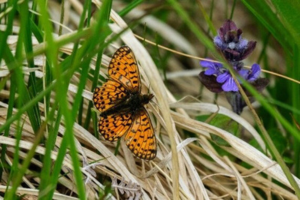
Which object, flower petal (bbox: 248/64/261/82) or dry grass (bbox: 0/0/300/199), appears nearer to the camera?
dry grass (bbox: 0/0/300/199)

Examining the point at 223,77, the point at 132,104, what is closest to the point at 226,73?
the point at 223,77

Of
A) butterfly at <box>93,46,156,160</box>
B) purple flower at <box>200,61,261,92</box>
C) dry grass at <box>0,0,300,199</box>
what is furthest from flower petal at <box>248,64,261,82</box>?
butterfly at <box>93,46,156,160</box>

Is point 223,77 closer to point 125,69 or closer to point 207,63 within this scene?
point 207,63

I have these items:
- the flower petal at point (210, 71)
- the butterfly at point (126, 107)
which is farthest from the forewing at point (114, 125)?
the flower petal at point (210, 71)

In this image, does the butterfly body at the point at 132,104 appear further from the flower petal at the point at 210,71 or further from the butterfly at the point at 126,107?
the flower petal at the point at 210,71

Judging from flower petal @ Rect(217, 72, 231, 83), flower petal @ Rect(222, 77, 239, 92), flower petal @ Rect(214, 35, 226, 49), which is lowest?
flower petal @ Rect(222, 77, 239, 92)

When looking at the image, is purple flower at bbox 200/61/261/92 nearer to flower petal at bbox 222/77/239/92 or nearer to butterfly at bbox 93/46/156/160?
flower petal at bbox 222/77/239/92

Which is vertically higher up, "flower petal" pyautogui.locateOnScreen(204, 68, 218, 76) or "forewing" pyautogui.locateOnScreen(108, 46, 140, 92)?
"flower petal" pyautogui.locateOnScreen(204, 68, 218, 76)
